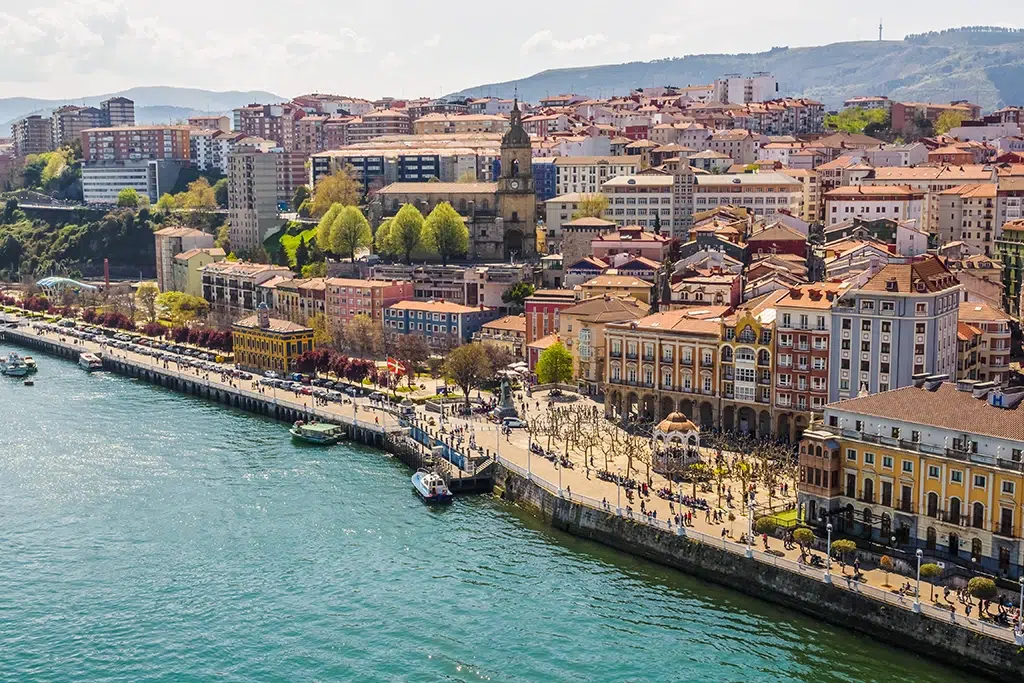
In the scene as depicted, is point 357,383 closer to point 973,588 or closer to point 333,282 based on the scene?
point 333,282

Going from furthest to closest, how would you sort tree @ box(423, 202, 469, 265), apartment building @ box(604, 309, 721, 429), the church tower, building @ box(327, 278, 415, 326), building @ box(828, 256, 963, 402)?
the church tower → tree @ box(423, 202, 469, 265) → building @ box(327, 278, 415, 326) → apartment building @ box(604, 309, 721, 429) → building @ box(828, 256, 963, 402)

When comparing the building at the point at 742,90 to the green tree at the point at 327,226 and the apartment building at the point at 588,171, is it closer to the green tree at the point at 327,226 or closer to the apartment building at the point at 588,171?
the apartment building at the point at 588,171

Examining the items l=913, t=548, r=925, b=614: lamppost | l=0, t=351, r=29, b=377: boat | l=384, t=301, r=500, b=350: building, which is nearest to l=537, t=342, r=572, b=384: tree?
l=384, t=301, r=500, b=350: building

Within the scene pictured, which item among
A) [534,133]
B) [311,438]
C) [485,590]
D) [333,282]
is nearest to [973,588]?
[485,590]

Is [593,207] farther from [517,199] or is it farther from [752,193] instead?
[752,193]

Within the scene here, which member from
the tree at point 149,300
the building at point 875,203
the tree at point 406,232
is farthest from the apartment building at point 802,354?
the tree at point 149,300

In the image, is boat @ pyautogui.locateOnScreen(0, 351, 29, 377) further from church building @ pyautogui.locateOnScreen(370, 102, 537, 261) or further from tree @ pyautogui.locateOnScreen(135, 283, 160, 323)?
church building @ pyautogui.locateOnScreen(370, 102, 537, 261)
